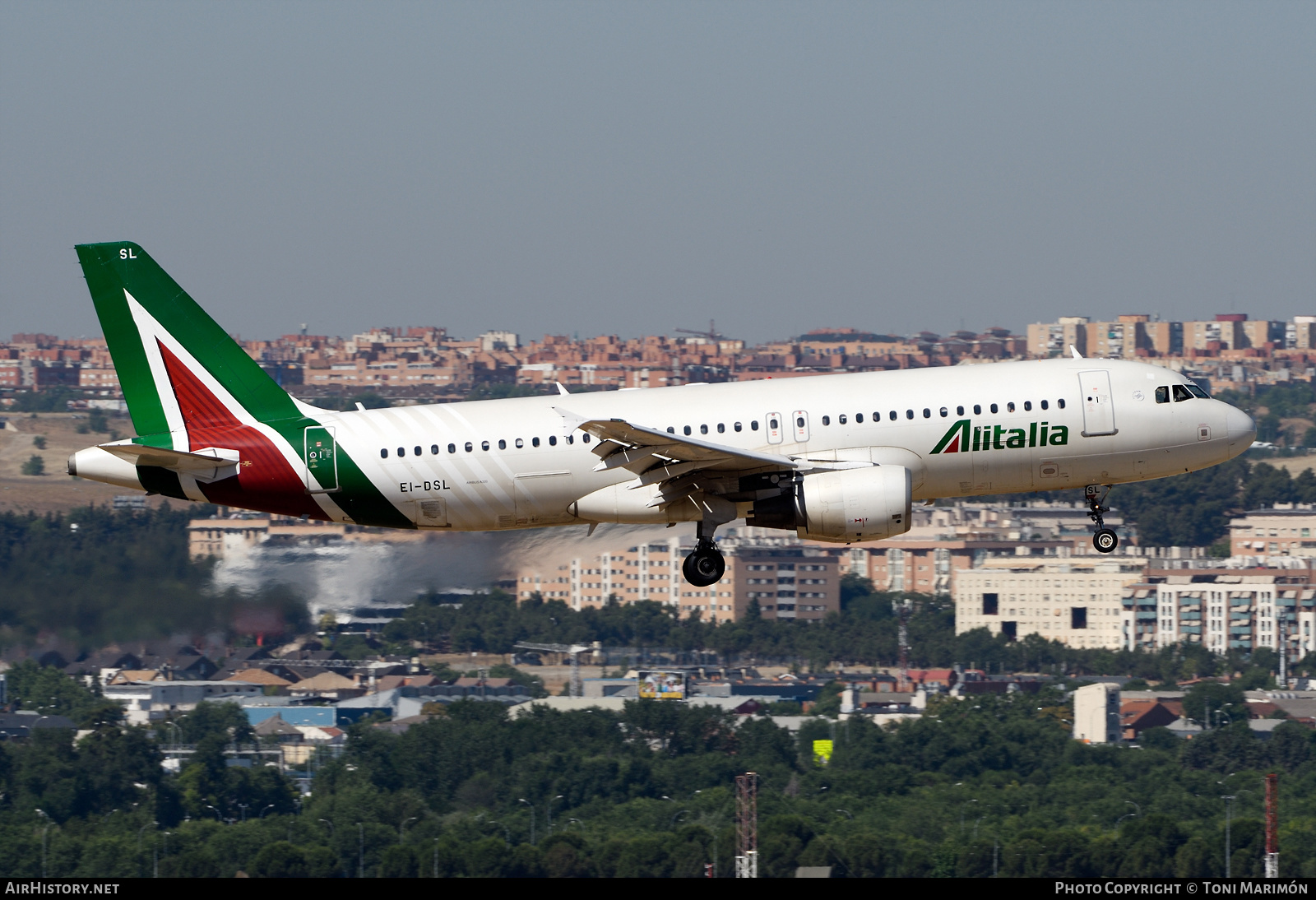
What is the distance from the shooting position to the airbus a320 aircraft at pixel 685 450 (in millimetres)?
40250

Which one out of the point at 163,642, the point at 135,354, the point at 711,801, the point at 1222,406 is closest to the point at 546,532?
the point at 135,354

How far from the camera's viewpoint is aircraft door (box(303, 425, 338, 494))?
4122 cm

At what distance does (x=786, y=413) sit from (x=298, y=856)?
74.3m

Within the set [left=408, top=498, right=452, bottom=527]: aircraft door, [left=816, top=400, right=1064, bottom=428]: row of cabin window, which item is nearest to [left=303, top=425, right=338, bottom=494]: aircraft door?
[left=408, top=498, right=452, bottom=527]: aircraft door

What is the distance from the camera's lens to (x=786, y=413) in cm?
4041

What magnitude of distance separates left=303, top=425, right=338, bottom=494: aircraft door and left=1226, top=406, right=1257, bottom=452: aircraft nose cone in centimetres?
1944

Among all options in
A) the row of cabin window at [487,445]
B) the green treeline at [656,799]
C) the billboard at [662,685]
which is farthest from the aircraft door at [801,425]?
the billboard at [662,685]

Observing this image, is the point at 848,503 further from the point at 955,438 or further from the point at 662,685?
the point at 662,685

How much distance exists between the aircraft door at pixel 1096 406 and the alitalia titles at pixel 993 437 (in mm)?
591

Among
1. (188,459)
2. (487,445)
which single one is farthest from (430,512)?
(188,459)

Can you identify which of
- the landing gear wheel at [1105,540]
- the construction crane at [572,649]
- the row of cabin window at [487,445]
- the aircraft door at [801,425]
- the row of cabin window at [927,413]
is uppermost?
the row of cabin window at [927,413]

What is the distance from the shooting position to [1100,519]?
42969 millimetres

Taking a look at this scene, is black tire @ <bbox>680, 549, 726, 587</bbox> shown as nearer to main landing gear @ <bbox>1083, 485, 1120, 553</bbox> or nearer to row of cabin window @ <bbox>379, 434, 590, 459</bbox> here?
row of cabin window @ <bbox>379, 434, 590, 459</bbox>

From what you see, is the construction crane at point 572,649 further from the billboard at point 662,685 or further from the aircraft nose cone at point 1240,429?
the aircraft nose cone at point 1240,429
